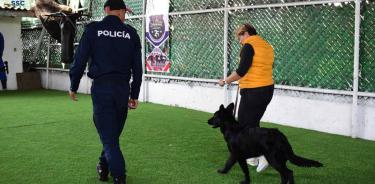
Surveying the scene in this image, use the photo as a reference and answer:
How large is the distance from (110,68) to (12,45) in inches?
473

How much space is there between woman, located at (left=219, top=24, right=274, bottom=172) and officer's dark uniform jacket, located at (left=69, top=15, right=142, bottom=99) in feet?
3.92

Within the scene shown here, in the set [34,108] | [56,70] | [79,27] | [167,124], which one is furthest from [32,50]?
[167,124]

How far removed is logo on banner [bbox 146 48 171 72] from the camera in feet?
36.0

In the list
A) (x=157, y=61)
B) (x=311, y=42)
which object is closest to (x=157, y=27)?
(x=157, y=61)

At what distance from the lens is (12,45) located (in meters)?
14.9

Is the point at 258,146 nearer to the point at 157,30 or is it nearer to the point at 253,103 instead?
the point at 253,103

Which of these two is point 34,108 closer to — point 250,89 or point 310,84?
point 310,84

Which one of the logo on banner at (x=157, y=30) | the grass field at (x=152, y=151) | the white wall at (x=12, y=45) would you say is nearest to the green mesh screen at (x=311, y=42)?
the grass field at (x=152, y=151)

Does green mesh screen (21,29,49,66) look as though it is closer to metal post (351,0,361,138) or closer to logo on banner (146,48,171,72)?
logo on banner (146,48,171,72)

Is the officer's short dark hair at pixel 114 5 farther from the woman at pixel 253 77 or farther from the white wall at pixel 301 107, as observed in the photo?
the white wall at pixel 301 107

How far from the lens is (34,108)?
33.2 ft

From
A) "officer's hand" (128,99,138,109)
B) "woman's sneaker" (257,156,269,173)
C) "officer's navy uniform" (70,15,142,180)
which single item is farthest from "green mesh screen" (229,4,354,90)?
"officer's navy uniform" (70,15,142,180)

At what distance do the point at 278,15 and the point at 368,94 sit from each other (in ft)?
7.26

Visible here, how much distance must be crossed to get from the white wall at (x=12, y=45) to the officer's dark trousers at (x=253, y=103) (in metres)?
11.6
